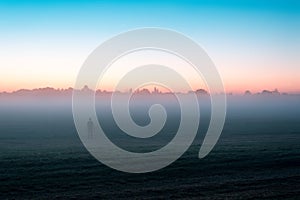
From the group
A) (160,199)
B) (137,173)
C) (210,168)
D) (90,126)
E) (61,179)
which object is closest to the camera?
(160,199)

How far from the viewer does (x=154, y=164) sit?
28078 mm

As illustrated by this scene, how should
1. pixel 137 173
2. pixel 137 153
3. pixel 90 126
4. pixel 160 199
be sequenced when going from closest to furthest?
pixel 160 199 → pixel 137 173 → pixel 137 153 → pixel 90 126

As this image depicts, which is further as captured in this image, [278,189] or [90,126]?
[90,126]

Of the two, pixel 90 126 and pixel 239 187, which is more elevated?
pixel 90 126

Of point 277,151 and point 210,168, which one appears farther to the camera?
point 277,151

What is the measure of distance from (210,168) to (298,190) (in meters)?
6.94

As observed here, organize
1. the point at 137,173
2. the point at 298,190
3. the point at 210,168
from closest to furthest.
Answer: the point at 298,190 → the point at 137,173 → the point at 210,168

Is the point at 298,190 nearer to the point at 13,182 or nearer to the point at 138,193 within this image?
the point at 138,193

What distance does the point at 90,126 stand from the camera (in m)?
43.5

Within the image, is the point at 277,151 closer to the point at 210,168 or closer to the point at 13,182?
the point at 210,168

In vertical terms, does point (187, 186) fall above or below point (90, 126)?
below

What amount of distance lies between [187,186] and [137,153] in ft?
39.9

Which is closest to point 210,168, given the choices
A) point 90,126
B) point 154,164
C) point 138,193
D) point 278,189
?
point 154,164

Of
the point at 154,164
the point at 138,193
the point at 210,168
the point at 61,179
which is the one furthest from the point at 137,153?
the point at 138,193
